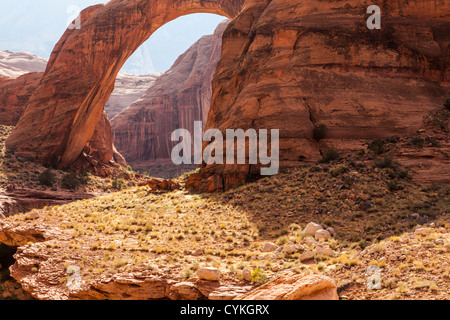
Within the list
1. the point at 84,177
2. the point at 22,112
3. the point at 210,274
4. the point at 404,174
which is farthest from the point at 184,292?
the point at 22,112

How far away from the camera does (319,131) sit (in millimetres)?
19516

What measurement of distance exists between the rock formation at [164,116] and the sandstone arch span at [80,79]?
3235 centimetres

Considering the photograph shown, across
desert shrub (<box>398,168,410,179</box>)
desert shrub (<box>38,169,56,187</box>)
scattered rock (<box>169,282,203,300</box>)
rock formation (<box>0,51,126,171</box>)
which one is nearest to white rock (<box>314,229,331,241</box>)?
scattered rock (<box>169,282,203,300</box>)

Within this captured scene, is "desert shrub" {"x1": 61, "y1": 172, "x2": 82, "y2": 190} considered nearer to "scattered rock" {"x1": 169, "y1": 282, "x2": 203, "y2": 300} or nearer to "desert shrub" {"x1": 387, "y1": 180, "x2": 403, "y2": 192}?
"scattered rock" {"x1": 169, "y1": 282, "x2": 203, "y2": 300}

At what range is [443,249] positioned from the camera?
798 cm

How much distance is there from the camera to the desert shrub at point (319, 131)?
63.9 ft

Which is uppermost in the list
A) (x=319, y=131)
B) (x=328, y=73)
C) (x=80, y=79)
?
(x=80, y=79)

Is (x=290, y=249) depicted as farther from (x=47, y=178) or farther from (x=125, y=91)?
(x=125, y=91)

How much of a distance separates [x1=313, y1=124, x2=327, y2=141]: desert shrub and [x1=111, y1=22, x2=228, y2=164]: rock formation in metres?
53.1

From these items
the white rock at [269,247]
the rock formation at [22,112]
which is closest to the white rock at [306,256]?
the white rock at [269,247]

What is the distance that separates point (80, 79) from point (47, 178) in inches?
457

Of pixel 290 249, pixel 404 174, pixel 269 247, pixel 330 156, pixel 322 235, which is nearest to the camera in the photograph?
pixel 290 249

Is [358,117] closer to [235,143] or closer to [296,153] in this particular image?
[296,153]
